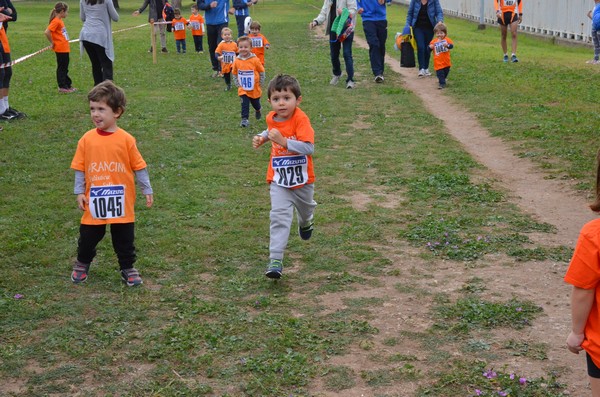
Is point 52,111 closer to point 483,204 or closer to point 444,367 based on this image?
point 483,204

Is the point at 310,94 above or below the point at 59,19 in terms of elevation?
below

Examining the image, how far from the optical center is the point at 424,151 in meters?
11.1

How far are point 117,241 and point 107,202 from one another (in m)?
0.32

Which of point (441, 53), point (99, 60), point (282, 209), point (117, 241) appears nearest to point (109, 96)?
point (117, 241)

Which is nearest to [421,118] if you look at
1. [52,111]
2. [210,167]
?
[210,167]

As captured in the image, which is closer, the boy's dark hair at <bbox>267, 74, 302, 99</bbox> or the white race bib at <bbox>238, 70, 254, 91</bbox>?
the boy's dark hair at <bbox>267, 74, 302, 99</bbox>

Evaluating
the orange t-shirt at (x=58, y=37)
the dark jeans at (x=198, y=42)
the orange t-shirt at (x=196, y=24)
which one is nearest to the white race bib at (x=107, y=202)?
the orange t-shirt at (x=58, y=37)

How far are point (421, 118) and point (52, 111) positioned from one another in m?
5.85

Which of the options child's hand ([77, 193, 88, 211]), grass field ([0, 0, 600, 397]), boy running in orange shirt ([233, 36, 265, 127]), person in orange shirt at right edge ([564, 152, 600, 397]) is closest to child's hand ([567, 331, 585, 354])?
person in orange shirt at right edge ([564, 152, 600, 397])

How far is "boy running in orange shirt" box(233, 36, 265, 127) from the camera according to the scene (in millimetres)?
13008

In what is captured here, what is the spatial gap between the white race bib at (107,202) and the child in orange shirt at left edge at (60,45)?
10.8 m

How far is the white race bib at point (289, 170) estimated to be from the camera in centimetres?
650

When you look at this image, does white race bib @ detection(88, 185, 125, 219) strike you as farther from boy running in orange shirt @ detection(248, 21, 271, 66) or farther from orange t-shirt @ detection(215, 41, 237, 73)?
boy running in orange shirt @ detection(248, 21, 271, 66)

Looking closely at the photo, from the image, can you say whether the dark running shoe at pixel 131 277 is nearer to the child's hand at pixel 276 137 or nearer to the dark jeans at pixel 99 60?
the child's hand at pixel 276 137
